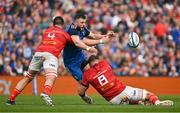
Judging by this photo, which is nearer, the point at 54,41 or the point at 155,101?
the point at 155,101

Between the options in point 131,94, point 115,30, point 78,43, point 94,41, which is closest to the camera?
point 131,94

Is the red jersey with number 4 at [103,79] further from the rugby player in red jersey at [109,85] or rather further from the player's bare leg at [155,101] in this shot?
the player's bare leg at [155,101]

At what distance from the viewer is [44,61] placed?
19188 mm

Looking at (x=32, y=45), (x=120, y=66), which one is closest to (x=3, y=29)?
(x=32, y=45)

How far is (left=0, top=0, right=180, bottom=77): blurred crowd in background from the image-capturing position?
1180 inches

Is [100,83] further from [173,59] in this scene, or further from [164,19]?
[164,19]

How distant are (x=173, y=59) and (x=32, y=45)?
5.84 meters

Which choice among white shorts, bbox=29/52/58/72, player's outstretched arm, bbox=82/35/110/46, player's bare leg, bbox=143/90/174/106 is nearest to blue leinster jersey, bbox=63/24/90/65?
player's outstretched arm, bbox=82/35/110/46

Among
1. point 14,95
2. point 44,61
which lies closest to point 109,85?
point 44,61

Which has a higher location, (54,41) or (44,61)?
(54,41)

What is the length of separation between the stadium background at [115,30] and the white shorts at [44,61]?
29.2ft

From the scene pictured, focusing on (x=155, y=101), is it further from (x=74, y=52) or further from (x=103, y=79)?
(x=74, y=52)

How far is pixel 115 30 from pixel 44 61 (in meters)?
13.1

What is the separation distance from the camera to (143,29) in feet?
108
